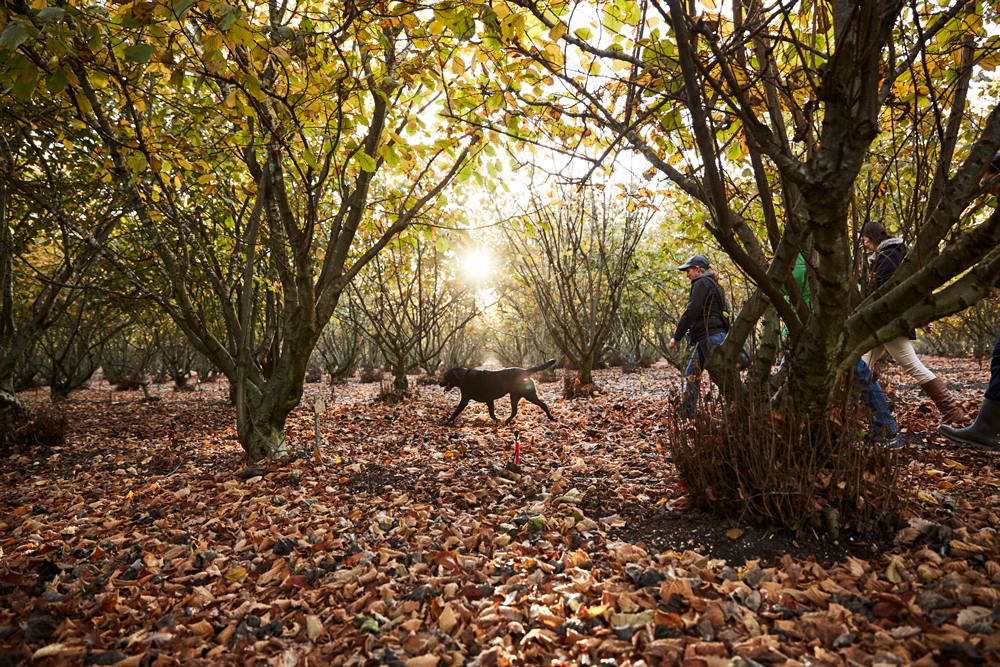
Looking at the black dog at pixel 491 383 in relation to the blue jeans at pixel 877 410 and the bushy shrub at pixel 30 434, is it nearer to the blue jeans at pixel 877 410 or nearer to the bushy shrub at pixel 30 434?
the blue jeans at pixel 877 410

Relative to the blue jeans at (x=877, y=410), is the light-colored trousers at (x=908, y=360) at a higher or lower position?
higher

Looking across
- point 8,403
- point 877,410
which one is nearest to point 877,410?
point 877,410

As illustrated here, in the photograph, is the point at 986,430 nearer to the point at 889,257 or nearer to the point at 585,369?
the point at 889,257

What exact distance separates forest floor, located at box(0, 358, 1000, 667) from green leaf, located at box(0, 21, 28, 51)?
2286 millimetres

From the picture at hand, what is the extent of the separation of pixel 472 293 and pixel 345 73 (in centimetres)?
906

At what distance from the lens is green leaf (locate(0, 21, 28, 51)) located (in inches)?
62.9

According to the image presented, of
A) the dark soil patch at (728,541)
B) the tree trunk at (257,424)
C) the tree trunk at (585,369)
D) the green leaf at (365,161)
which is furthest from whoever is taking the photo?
the tree trunk at (585,369)

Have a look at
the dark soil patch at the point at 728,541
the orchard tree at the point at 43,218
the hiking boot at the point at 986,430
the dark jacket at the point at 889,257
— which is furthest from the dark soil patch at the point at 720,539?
the orchard tree at the point at 43,218

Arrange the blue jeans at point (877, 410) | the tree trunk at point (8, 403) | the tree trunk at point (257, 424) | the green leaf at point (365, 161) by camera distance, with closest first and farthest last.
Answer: the blue jeans at point (877, 410), the green leaf at point (365, 161), the tree trunk at point (257, 424), the tree trunk at point (8, 403)

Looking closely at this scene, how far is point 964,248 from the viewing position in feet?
6.11

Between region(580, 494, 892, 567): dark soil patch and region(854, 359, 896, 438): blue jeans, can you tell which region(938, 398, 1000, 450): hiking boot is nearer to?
region(854, 359, 896, 438): blue jeans

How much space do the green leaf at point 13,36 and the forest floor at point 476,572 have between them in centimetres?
229

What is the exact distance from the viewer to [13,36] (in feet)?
5.43

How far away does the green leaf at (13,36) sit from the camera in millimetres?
1598
